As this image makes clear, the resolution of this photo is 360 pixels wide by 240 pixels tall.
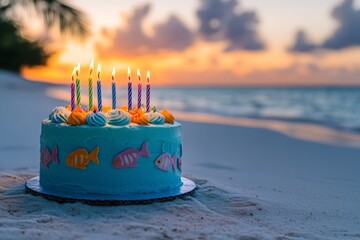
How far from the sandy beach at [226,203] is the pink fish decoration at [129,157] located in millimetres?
395

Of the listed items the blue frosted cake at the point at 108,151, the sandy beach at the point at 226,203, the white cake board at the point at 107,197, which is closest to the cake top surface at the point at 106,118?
the blue frosted cake at the point at 108,151

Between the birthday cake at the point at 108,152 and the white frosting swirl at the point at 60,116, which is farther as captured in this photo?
the white frosting swirl at the point at 60,116

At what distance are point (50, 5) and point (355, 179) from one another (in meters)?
8.19

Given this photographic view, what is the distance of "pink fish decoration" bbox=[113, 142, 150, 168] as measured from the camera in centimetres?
488

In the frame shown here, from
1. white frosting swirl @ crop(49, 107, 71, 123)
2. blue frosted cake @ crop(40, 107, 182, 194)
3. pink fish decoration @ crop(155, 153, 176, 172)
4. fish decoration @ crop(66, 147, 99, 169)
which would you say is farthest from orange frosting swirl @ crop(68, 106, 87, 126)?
pink fish decoration @ crop(155, 153, 176, 172)

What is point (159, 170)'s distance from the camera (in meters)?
5.11

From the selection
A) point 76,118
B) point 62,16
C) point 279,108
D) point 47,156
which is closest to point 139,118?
point 76,118

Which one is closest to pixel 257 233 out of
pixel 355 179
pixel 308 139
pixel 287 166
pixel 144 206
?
pixel 144 206

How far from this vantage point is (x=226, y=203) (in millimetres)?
5250

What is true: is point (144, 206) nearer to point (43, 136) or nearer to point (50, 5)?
point (43, 136)

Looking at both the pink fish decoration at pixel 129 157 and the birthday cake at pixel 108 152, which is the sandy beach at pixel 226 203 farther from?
the pink fish decoration at pixel 129 157

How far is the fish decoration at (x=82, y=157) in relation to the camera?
4.87 metres

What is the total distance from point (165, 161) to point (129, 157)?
1.33 feet

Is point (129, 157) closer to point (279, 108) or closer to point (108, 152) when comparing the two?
point (108, 152)
